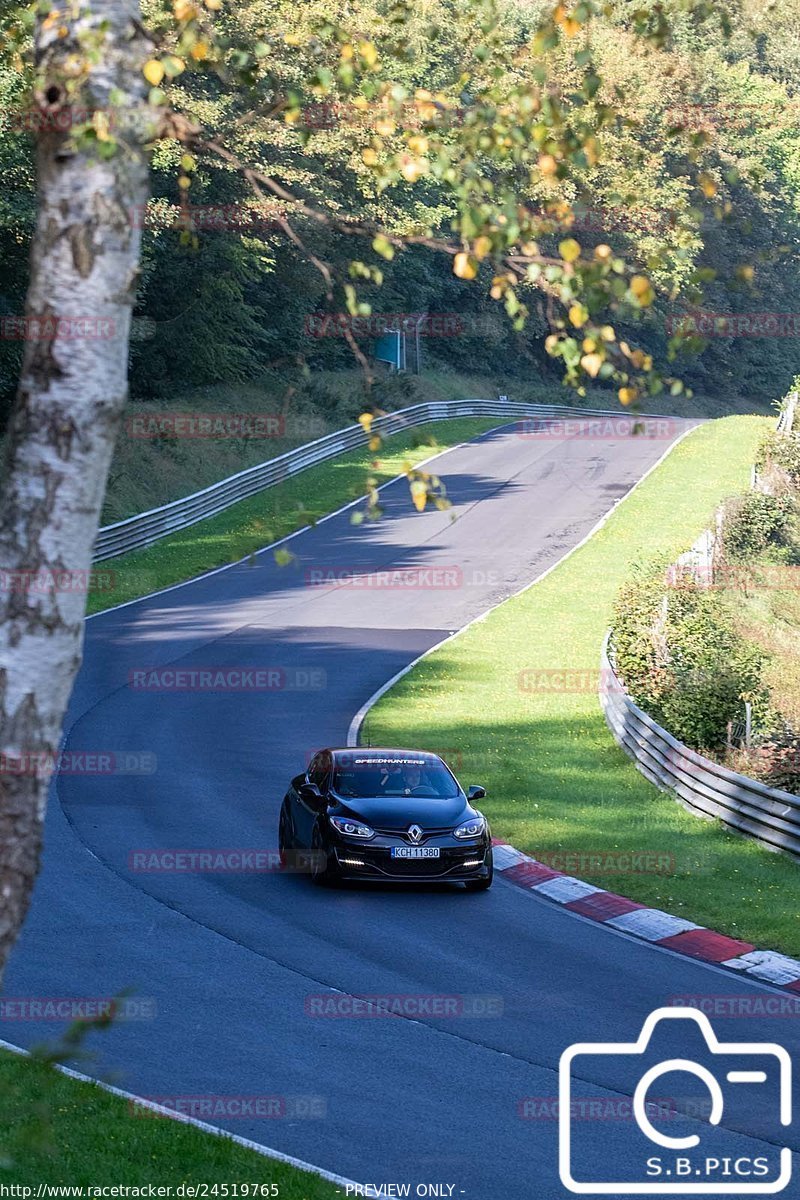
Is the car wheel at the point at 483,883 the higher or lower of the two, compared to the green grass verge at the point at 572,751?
higher

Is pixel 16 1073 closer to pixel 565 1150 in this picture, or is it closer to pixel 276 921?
pixel 565 1150

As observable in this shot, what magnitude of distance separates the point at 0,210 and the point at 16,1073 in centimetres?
3135

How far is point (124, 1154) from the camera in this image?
846cm

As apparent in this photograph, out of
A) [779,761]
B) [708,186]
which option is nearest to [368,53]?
[708,186]

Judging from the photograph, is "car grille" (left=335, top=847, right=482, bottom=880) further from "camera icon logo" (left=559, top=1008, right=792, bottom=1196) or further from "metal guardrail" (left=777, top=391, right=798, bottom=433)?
"metal guardrail" (left=777, top=391, right=798, bottom=433)

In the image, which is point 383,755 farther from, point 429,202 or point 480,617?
point 429,202

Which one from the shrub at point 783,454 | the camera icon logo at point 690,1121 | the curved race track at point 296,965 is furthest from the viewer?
the shrub at point 783,454

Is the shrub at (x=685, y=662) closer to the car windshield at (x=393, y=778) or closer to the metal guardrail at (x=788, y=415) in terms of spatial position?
the car windshield at (x=393, y=778)

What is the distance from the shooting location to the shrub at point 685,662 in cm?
2380

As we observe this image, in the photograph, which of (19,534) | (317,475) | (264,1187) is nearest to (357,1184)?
(264,1187)

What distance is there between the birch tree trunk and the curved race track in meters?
5.36

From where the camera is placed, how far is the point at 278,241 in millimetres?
56719

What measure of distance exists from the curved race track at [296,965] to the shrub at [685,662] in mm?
5420

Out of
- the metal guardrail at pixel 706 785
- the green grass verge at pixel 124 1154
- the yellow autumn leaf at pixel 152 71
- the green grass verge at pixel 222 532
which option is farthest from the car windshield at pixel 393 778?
the yellow autumn leaf at pixel 152 71
